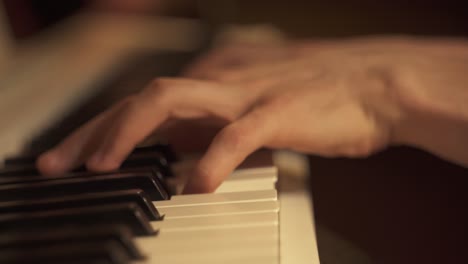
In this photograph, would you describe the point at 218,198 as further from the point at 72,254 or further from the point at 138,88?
the point at 138,88

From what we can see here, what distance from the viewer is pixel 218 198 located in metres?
0.56

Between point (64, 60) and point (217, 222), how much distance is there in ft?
2.35

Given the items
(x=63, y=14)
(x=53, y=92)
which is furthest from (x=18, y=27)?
(x=63, y=14)

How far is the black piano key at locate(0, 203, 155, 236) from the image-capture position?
0.49 m

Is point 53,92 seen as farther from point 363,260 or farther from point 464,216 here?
point 464,216

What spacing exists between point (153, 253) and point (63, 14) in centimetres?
90

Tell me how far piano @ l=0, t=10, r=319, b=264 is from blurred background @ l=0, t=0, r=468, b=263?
0.02 metres

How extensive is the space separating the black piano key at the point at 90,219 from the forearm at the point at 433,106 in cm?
42

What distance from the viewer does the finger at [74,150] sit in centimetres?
64

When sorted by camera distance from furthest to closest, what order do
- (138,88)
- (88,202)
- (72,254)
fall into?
(138,88)
(88,202)
(72,254)

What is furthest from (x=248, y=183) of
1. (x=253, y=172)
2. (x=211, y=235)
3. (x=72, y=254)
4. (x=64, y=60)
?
(x=64, y=60)

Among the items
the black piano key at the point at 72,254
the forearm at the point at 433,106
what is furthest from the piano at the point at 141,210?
the forearm at the point at 433,106

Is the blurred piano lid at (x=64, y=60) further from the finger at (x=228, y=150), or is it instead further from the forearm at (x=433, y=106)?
the forearm at (x=433, y=106)

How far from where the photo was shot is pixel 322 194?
3.95 ft
